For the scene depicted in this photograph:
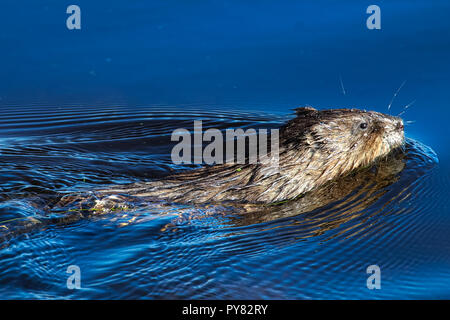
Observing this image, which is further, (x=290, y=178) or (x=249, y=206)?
(x=290, y=178)

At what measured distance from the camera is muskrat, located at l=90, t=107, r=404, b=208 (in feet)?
16.0

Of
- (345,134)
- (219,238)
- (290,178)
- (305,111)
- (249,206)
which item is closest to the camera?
(219,238)

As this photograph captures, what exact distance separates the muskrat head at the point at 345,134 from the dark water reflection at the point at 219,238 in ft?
0.77

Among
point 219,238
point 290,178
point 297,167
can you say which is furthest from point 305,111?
point 219,238

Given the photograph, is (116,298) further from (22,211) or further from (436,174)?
(436,174)

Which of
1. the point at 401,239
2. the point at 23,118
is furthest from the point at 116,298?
the point at 23,118

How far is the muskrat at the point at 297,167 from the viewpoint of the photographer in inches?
192

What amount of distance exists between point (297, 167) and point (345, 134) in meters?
0.69

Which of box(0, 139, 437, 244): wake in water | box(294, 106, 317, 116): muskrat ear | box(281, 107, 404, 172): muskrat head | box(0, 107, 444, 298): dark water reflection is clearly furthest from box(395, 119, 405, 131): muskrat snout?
box(294, 106, 317, 116): muskrat ear

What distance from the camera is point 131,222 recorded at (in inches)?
170

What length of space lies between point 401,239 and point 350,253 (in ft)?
1.89

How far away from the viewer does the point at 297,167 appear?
16.8 feet

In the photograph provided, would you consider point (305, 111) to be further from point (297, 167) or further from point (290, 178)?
point (290, 178)

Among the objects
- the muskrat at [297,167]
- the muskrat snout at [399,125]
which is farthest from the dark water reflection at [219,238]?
the muskrat snout at [399,125]
